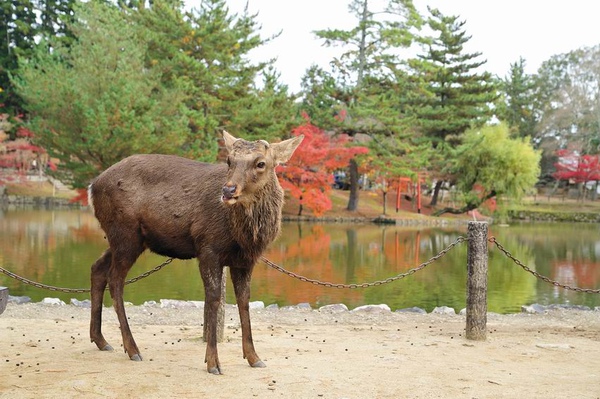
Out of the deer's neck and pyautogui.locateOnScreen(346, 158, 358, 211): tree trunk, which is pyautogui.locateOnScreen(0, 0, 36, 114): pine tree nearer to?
pyautogui.locateOnScreen(346, 158, 358, 211): tree trunk

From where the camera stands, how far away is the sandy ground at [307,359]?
14.1 ft

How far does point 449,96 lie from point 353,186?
26.7 ft

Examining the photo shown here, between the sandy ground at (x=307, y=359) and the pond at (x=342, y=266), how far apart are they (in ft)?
10.1

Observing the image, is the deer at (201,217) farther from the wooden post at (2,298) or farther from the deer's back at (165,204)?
the wooden post at (2,298)

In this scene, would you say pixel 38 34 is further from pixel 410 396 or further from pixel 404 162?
pixel 410 396

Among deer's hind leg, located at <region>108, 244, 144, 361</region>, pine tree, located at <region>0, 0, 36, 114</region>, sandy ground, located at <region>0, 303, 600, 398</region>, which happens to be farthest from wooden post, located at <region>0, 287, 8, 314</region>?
pine tree, located at <region>0, 0, 36, 114</region>

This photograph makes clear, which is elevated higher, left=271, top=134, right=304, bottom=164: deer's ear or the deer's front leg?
left=271, top=134, right=304, bottom=164: deer's ear

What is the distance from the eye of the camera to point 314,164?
28.5 metres

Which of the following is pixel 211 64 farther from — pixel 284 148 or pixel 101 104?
pixel 284 148

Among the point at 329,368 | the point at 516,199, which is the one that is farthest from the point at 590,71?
the point at 329,368

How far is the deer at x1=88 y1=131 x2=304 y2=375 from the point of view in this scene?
184 inches

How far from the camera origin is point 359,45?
30547 millimetres

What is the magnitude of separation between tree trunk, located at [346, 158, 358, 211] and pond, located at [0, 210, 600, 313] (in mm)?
5557

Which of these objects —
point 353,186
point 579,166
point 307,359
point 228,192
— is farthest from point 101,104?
point 579,166
